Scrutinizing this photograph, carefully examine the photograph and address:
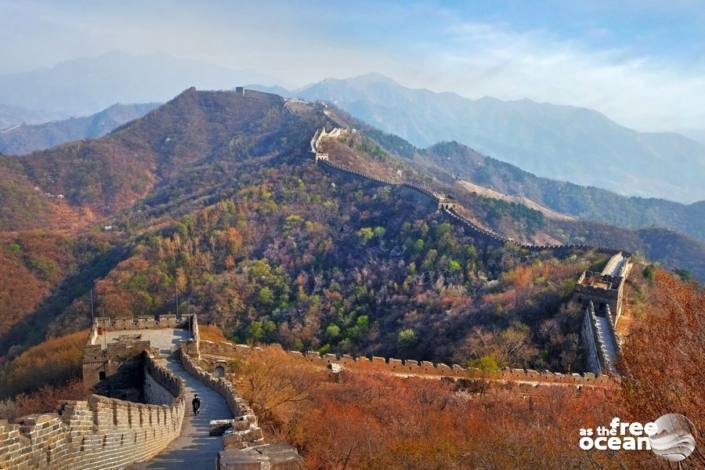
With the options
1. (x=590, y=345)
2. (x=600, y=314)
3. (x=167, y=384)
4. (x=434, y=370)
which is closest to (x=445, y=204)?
(x=600, y=314)

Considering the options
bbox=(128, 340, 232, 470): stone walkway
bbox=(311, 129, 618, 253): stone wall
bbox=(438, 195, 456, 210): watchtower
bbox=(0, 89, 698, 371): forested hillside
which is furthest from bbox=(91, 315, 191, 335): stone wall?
bbox=(438, 195, 456, 210): watchtower

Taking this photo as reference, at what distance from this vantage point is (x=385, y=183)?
72.8 meters

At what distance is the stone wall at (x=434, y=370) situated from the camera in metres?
24.4

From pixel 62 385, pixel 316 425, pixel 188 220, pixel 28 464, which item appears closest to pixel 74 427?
pixel 28 464

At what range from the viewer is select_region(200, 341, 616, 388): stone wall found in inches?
960

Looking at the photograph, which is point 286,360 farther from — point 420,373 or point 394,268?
point 394,268

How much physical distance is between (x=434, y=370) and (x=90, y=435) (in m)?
20.1

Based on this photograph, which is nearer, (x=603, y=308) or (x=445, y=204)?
(x=603, y=308)

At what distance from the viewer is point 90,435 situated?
9.59m

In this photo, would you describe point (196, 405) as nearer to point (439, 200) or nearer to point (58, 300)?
point (439, 200)

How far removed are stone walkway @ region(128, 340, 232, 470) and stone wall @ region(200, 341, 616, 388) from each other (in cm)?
743

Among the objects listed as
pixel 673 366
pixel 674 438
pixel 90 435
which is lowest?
pixel 90 435

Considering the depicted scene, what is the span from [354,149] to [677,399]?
302 feet

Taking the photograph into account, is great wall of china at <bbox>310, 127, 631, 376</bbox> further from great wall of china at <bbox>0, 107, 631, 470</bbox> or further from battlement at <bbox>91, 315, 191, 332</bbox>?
battlement at <bbox>91, 315, 191, 332</bbox>
